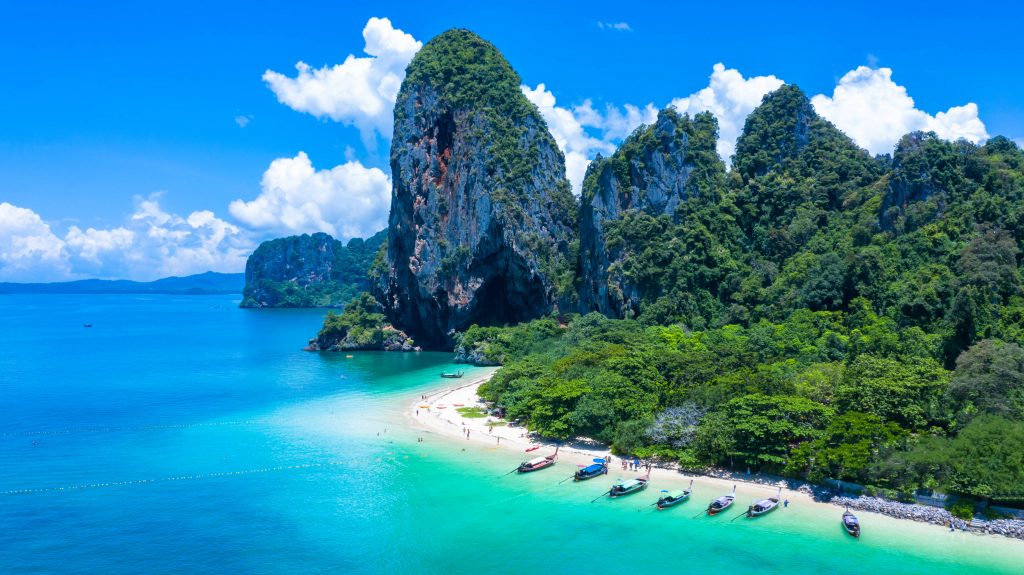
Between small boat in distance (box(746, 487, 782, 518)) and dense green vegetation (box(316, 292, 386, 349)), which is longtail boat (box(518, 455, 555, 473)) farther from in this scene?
dense green vegetation (box(316, 292, 386, 349))

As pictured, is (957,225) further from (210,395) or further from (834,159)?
(210,395)

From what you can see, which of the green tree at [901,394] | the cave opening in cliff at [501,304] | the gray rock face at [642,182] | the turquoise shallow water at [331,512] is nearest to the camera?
the turquoise shallow water at [331,512]

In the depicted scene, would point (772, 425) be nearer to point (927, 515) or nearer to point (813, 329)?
point (927, 515)

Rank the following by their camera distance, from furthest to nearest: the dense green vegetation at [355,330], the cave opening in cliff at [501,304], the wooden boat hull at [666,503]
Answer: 1. the dense green vegetation at [355,330]
2. the cave opening in cliff at [501,304]
3. the wooden boat hull at [666,503]

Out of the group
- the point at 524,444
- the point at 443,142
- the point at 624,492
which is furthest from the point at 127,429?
the point at 443,142

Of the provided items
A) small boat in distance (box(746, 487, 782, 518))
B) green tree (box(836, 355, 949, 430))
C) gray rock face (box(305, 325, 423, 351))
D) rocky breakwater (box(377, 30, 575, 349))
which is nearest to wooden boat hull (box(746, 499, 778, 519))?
small boat in distance (box(746, 487, 782, 518))

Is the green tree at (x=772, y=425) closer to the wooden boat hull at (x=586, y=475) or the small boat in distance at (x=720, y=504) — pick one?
the small boat in distance at (x=720, y=504)

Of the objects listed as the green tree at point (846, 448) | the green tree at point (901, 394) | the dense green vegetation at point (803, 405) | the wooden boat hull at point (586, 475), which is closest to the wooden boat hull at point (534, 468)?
the wooden boat hull at point (586, 475)

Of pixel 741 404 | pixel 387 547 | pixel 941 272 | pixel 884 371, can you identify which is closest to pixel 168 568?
pixel 387 547

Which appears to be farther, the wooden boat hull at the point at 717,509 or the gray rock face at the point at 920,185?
the gray rock face at the point at 920,185
